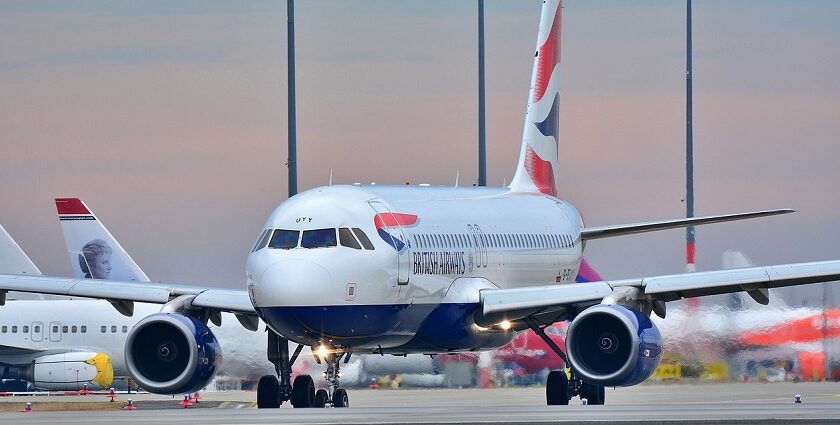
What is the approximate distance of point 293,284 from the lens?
30.3m

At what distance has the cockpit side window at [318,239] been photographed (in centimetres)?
3109

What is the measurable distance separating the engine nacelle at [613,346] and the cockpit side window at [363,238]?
351cm

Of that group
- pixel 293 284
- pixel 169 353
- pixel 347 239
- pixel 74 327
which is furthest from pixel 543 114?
pixel 74 327

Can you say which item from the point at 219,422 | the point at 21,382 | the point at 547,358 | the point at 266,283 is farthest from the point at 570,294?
the point at 21,382

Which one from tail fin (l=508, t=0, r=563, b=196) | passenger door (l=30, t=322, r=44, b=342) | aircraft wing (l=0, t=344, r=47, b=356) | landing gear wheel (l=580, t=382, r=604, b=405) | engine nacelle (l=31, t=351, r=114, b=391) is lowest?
engine nacelle (l=31, t=351, r=114, b=391)

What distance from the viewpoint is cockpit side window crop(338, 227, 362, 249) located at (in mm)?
31484

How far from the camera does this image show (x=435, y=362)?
51906mm

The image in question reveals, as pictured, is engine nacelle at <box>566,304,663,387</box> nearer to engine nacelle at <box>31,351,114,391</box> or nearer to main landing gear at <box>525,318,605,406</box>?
main landing gear at <box>525,318,605,406</box>

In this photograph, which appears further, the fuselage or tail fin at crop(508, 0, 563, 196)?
tail fin at crop(508, 0, 563, 196)

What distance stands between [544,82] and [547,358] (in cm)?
773

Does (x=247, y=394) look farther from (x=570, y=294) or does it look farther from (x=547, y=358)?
(x=570, y=294)

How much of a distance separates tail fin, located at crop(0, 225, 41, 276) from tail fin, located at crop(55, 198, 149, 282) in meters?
2.27

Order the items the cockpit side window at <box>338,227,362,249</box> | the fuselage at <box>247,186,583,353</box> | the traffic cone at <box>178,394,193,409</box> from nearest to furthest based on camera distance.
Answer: the fuselage at <box>247,186,583,353</box>, the cockpit side window at <box>338,227,362,249</box>, the traffic cone at <box>178,394,193,409</box>

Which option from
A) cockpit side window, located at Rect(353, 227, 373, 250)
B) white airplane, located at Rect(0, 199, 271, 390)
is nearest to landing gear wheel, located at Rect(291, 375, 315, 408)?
cockpit side window, located at Rect(353, 227, 373, 250)
